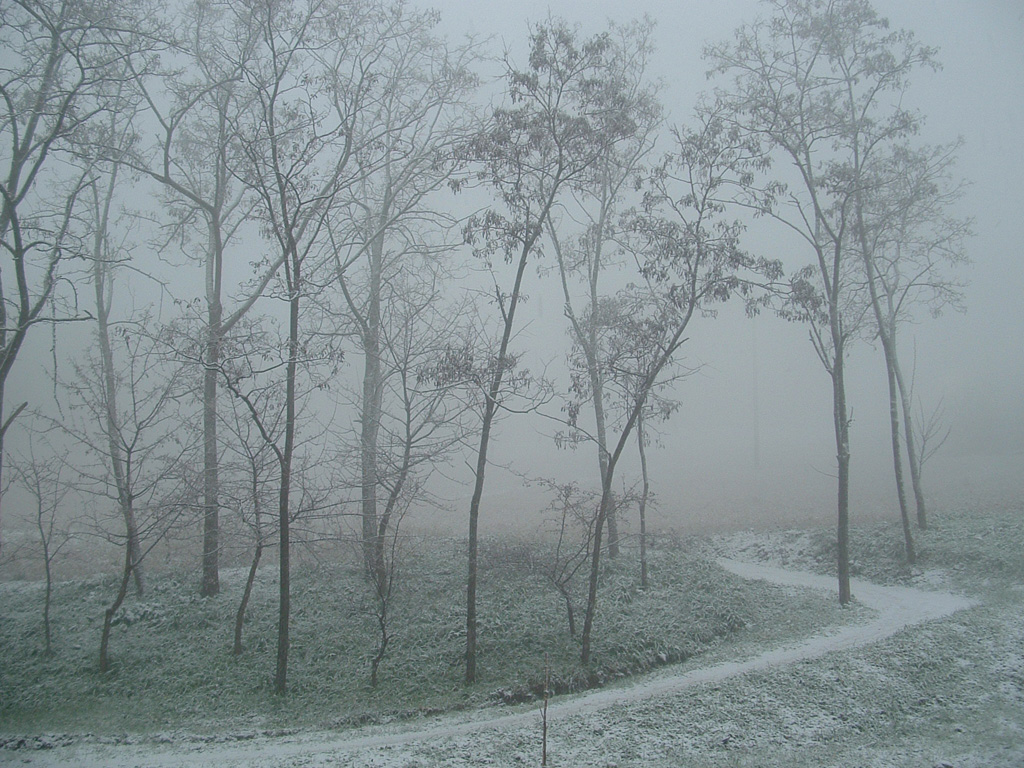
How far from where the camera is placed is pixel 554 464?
64562mm

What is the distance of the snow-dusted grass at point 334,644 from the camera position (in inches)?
398

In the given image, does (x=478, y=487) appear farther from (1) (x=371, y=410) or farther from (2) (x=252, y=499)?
(1) (x=371, y=410)

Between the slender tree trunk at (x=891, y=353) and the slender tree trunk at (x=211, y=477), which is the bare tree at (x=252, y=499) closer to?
the slender tree trunk at (x=211, y=477)

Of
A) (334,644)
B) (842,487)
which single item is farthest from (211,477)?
(842,487)

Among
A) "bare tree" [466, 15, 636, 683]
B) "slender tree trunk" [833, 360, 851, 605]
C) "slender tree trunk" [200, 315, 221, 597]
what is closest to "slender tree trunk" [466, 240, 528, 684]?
"bare tree" [466, 15, 636, 683]

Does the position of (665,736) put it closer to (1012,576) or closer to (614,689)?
(614,689)

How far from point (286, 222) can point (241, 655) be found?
27.2 feet

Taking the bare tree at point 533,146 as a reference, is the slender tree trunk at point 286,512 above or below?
below

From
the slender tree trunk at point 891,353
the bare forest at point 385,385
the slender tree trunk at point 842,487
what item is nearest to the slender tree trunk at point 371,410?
the bare forest at point 385,385

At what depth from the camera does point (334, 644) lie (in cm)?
1195

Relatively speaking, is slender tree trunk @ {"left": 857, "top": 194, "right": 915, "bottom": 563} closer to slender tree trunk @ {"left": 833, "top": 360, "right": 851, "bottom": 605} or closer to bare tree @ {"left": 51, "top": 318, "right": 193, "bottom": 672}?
slender tree trunk @ {"left": 833, "top": 360, "right": 851, "bottom": 605}

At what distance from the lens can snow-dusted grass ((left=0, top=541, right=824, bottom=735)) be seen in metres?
10.1

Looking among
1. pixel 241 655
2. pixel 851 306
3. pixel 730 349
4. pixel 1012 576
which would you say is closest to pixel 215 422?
pixel 241 655

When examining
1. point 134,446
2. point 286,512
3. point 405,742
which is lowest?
point 405,742
